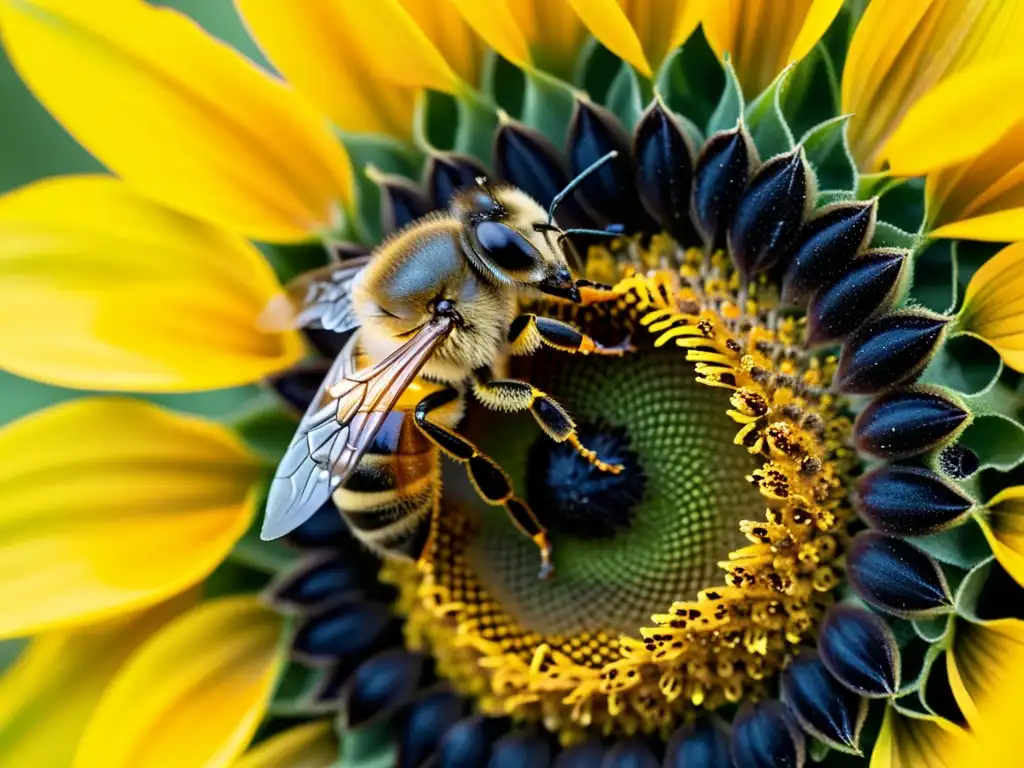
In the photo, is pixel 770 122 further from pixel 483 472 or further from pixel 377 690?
pixel 377 690

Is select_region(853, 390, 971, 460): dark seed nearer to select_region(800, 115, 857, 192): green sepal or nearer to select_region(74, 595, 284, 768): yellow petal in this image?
select_region(800, 115, 857, 192): green sepal

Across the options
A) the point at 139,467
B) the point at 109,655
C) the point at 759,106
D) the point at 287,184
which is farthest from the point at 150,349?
the point at 759,106

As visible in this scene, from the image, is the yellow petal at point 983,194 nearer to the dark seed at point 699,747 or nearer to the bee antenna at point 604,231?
the bee antenna at point 604,231

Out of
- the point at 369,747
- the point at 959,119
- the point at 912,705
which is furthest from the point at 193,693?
the point at 959,119

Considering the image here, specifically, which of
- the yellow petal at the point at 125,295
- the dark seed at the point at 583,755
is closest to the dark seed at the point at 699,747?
the dark seed at the point at 583,755

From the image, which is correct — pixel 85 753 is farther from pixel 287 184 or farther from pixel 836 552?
pixel 836 552
